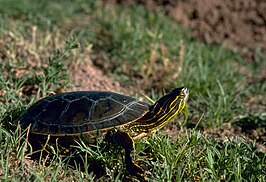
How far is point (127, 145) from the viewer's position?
3.93 meters

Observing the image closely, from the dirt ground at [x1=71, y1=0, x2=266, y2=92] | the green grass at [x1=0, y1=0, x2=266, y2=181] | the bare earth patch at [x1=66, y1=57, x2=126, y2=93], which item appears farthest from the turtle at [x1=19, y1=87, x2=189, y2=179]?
the dirt ground at [x1=71, y1=0, x2=266, y2=92]

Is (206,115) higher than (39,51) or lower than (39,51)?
lower

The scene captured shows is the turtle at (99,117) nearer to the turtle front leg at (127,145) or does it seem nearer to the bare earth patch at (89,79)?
the turtle front leg at (127,145)

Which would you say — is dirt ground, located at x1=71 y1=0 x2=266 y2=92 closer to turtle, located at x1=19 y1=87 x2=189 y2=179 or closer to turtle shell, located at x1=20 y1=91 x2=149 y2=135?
turtle, located at x1=19 y1=87 x2=189 y2=179

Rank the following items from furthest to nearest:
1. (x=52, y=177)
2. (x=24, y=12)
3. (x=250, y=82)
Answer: (x=24, y=12) → (x=250, y=82) → (x=52, y=177)

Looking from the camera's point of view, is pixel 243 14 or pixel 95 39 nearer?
pixel 95 39

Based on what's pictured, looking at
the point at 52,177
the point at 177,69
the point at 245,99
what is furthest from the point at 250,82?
the point at 52,177

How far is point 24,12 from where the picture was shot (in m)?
7.25

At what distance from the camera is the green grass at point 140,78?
3.88 m

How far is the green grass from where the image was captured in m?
3.88

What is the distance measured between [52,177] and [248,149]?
174 centimetres

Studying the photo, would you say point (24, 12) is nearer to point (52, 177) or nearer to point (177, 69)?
point (177, 69)

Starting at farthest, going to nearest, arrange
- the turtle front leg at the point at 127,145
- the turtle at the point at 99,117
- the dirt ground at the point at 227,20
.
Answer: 1. the dirt ground at the point at 227,20
2. the turtle at the point at 99,117
3. the turtle front leg at the point at 127,145

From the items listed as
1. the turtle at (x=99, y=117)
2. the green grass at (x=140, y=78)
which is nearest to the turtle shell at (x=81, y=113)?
the turtle at (x=99, y=117)
